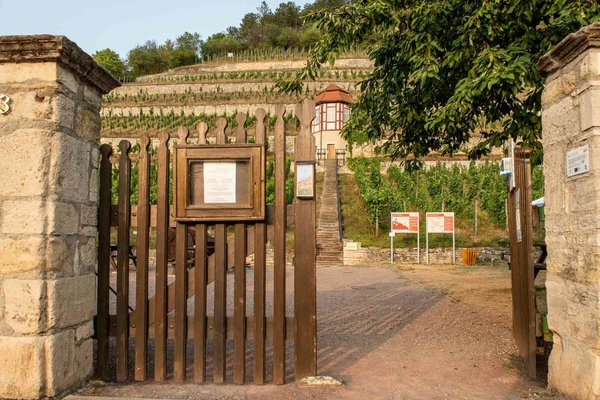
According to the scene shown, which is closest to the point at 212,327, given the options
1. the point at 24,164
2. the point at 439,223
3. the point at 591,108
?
the point at 24,164

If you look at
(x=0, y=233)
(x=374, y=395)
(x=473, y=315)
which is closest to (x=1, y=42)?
(x=0, y=233)

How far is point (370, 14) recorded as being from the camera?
6297 millimetres

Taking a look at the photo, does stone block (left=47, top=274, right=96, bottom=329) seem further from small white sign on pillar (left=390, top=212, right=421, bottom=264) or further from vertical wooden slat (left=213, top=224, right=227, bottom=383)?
small white sign on pillar (left=390, top=212, right=421, bottom=264)

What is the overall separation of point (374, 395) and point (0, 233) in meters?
2.80

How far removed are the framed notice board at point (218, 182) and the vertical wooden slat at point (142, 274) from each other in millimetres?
255

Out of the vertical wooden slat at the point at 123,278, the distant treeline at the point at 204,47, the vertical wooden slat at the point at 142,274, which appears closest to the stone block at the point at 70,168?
the vertical wooden slat at the point at 123,278

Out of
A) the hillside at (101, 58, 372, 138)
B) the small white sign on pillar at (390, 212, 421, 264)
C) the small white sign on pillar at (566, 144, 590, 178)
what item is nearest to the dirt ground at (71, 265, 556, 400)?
the small white sign on pillar at (566, 144, 590, 178)

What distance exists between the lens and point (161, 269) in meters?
3.93

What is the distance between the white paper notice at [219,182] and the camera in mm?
3896

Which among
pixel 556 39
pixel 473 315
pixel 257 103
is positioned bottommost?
pixel 473 315

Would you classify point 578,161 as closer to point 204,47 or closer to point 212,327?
point 212,327

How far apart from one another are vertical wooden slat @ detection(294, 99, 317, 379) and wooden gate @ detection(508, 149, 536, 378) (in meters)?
1.73

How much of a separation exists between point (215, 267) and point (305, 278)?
0.68 metres

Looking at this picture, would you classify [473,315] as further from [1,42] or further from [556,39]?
[1,42]
